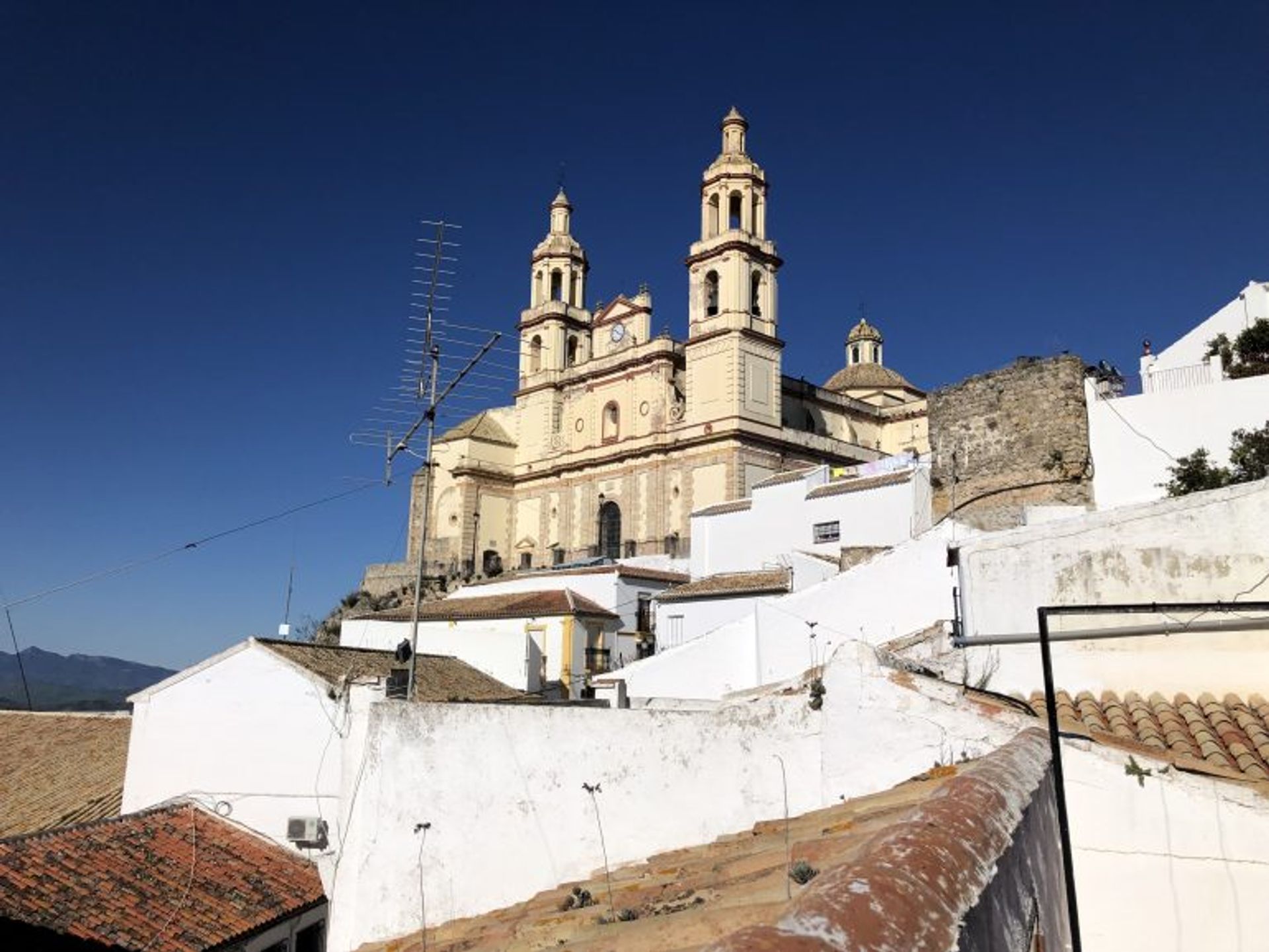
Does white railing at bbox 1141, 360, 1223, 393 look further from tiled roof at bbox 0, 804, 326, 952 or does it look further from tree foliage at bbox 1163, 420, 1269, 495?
tiled roof at bbox 0, 804, 326, 952

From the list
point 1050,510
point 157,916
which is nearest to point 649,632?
point 1050,510

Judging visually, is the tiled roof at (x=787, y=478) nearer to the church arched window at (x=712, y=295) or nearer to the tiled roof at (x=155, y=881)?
the church arched window at (x=712, y=295)

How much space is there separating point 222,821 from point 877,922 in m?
12.1

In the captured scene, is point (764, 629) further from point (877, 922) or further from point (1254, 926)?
point (877, 922)

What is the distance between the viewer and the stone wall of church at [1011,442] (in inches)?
849

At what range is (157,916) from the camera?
9188 millimetres

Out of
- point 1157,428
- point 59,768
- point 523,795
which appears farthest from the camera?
point 1157,428

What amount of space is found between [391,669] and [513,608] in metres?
12.7

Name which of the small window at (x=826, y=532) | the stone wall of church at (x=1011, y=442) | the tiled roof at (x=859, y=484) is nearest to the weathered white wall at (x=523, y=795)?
the stone wall of church at (x=1011, y=442)

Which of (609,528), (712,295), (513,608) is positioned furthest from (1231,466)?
(609,528)

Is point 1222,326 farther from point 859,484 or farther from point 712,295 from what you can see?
point 712,295

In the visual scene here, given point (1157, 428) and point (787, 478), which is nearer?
point (1157, 428)

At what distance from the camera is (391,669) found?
44.5 ft

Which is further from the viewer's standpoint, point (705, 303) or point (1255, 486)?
point (705, 303)
